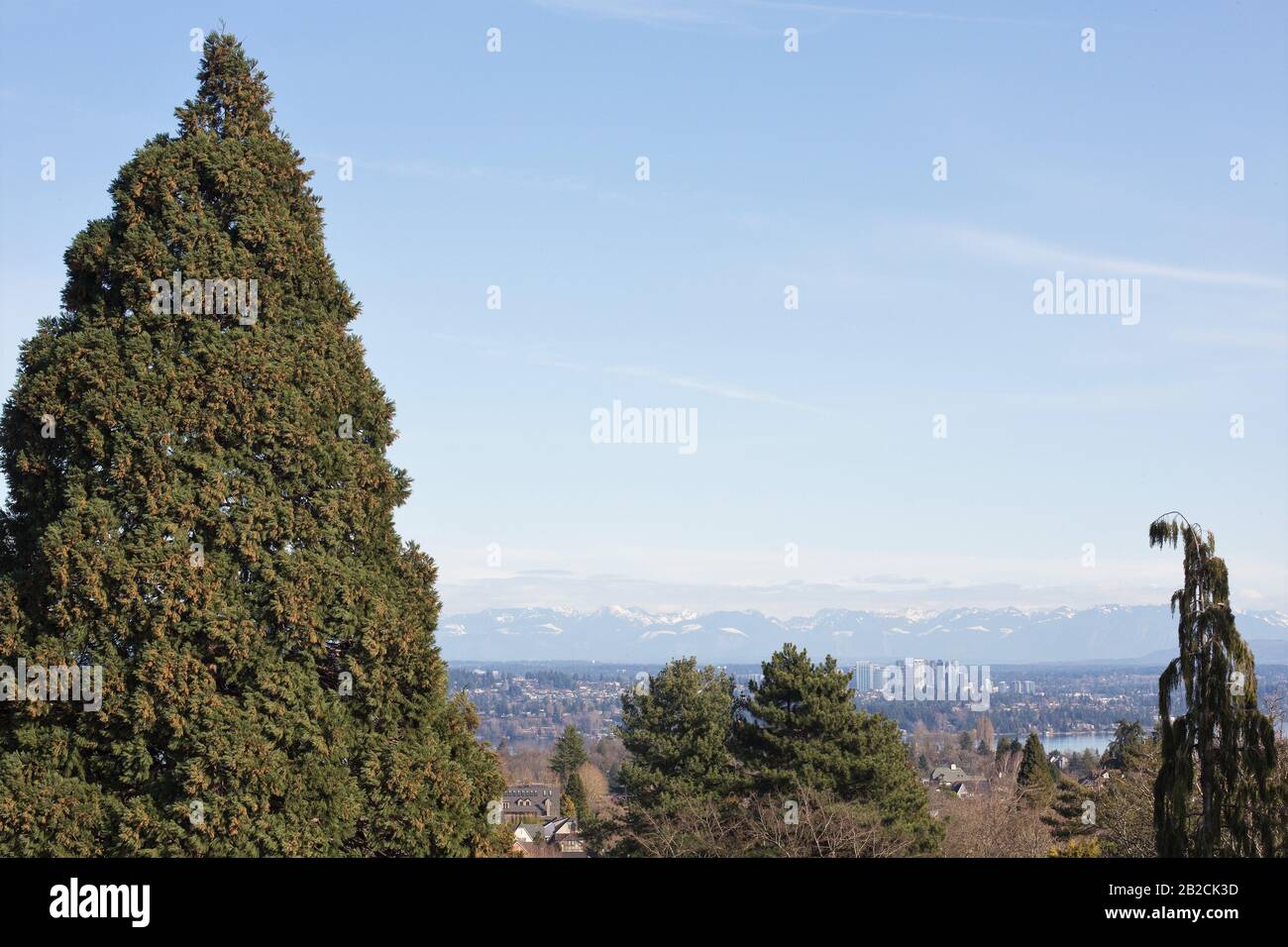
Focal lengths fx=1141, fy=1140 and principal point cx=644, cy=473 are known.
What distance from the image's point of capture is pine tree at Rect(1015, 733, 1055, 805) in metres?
49.8

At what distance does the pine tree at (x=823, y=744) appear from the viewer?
2797cm

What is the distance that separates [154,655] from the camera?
10477mm

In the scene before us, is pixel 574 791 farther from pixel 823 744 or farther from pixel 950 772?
pixel 950 772

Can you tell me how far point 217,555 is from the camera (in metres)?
11.0

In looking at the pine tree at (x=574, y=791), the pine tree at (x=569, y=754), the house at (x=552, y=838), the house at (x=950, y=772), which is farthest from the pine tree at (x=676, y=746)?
the house at (x=950, y=772)

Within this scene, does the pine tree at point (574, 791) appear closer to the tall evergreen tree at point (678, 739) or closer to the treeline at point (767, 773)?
the tall evergreen tree at point (678, 739)

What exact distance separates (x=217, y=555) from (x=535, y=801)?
8344cm

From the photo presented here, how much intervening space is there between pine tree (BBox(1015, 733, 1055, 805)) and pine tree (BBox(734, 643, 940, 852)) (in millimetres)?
22014

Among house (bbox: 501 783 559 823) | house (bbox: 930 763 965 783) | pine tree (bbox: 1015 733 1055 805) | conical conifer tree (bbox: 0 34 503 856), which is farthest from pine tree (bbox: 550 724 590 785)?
conical conifer tree (bbox: 0 34 503 856)

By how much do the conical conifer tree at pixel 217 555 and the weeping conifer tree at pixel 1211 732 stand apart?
774 centimetres

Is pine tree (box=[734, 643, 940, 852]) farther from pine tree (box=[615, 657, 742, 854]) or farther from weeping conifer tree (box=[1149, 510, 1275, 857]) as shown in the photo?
weeping conifer tree (box=[1149, 510, 1275, 857])

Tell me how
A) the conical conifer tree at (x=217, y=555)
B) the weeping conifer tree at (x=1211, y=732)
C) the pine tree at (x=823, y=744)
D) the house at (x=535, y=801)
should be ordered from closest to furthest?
the conical conifer tree at (x=217, y=555), the weeping conifer tree at (x=1211, y=732), the pine tree at (x=823, y=744), the house at (x=535, y=801)

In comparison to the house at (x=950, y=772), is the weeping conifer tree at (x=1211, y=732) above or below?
above
